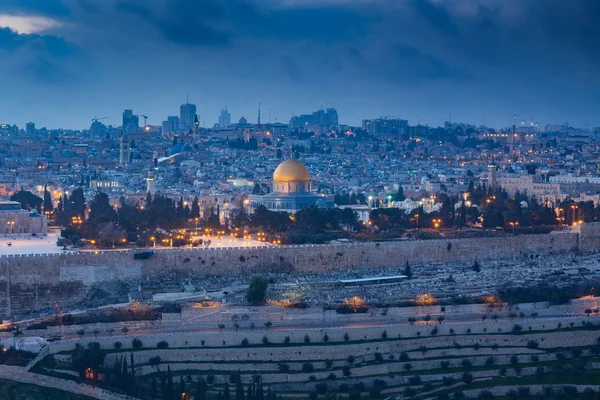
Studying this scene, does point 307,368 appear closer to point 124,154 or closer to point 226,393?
point 226,393

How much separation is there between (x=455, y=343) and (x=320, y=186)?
40.0m

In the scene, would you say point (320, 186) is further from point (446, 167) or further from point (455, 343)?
point (455, 343)

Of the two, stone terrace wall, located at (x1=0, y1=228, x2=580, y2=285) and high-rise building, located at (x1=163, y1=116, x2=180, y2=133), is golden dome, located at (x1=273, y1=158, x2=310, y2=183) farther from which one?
high-rise building, located at (x1=163, y1=116, x2=180, y2=133)

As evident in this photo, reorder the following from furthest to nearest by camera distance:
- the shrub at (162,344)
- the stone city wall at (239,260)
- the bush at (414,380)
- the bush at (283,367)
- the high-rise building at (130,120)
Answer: the high-rise building at (130,120) → the stone city wall at (239,260) → the shrub at (162,344) → the bush at (283,367) → the bush at (414,380)

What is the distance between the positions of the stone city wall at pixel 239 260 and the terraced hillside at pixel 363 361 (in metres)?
5.62

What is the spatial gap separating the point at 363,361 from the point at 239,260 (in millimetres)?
8229

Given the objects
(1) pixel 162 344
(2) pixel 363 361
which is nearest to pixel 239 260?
(1) pixel 162 344

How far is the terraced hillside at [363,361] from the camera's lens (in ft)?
88.0

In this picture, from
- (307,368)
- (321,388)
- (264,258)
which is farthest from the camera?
(264,258)

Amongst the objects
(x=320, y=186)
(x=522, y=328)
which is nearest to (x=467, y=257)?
(x=522, y=328)

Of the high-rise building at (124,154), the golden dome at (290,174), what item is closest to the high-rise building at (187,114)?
the high-rise building at (124,154)

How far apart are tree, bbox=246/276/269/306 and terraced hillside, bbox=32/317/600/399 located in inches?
77.9

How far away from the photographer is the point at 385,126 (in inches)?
5025

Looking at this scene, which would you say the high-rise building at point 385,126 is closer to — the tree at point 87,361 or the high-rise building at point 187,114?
the high-rise building at point 187,114
